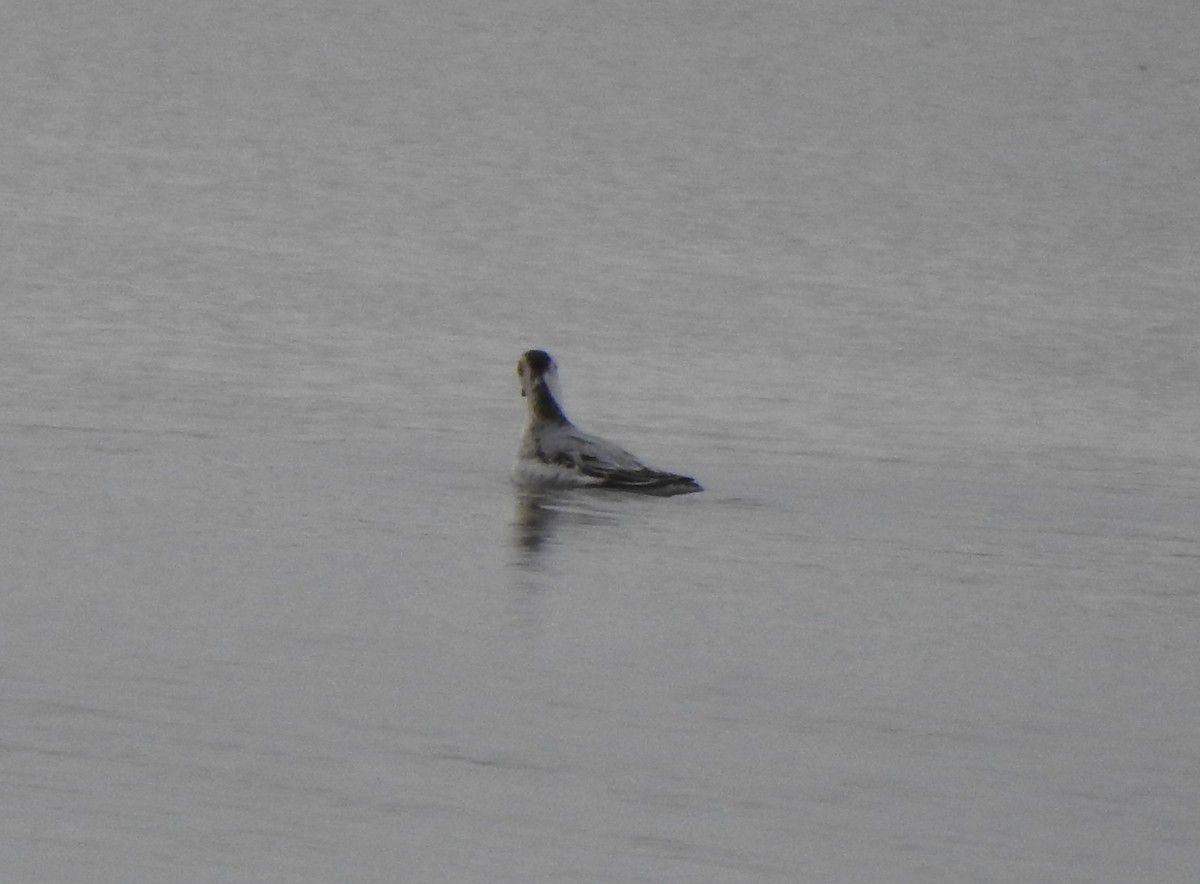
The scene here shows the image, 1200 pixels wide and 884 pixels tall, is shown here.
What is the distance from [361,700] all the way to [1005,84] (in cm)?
4164

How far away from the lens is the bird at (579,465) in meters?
16.6

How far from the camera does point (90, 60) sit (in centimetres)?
4931

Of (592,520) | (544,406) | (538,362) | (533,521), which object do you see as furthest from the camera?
(538,362)

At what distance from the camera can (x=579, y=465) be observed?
16953 millimetres

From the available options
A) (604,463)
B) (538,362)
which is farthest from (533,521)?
(538,362)

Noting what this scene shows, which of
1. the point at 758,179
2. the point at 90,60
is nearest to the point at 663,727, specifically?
the point at 758,179

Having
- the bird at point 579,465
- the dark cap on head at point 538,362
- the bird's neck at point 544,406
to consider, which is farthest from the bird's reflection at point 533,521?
the dark cap on head at point 538,362

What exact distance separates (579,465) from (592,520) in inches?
46.8

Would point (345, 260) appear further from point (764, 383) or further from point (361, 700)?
point (361, 700)

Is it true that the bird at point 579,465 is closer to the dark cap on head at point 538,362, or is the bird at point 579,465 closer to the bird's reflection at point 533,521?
the bird's reflection at point 533,521

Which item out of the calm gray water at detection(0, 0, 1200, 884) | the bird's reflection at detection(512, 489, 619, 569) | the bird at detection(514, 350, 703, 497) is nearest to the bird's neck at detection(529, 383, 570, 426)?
the bird at detection(514, 350, 703, 497)

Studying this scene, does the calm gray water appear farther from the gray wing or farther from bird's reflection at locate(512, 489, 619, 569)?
the gray wing

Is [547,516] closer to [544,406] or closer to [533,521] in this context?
[533,521]

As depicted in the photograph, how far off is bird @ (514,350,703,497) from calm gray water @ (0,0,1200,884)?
0.23 m
